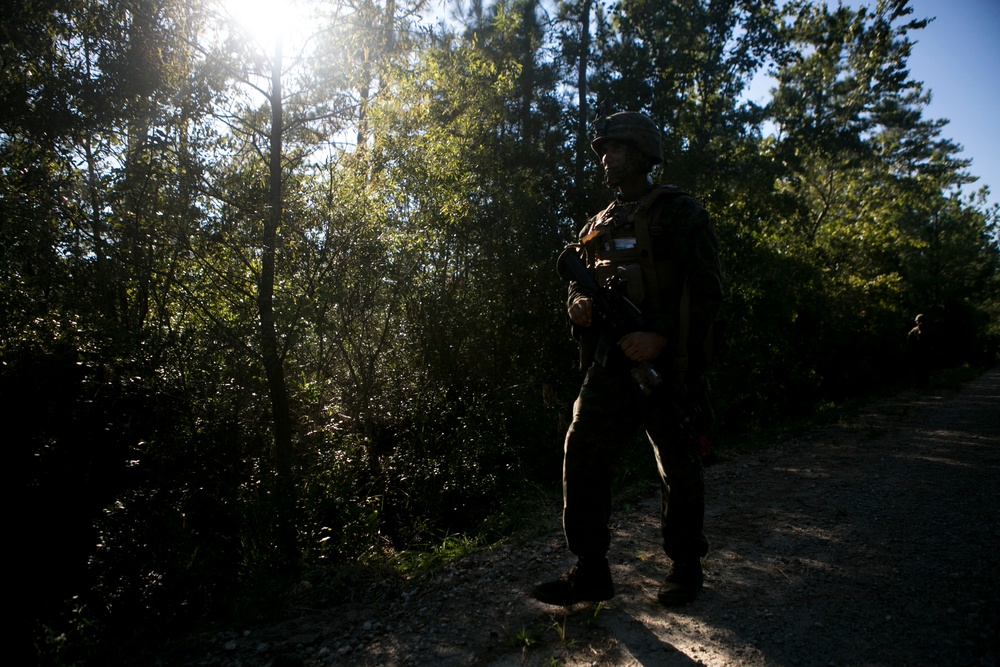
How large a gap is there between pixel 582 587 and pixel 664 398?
A: 3.19 ft

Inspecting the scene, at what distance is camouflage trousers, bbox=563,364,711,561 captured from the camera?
9.41 ft

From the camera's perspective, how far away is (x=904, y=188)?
1090 inches

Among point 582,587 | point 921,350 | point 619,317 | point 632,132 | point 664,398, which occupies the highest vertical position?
point 632,132

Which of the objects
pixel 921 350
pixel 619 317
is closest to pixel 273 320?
pixel 619 317

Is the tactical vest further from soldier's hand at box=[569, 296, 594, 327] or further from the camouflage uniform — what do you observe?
soldier's hand at box=[569, 296, 594, 327]

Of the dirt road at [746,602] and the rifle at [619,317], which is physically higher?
the rifle at [619,317]

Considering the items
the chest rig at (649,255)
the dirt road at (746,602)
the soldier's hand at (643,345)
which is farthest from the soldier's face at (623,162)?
the dirt road at (746,602)

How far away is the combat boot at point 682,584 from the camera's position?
2795 millimetres

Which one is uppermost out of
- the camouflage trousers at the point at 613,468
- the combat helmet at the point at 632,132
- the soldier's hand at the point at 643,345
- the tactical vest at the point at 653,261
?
the combat helmet at the point at 632,132

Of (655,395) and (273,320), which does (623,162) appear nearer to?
(655,395)

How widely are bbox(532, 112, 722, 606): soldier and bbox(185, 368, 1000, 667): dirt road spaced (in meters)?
0.23

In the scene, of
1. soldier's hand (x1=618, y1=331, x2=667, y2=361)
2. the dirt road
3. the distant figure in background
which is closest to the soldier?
soldier's hand (x1=618, y1=331, x2=667, y2=361)

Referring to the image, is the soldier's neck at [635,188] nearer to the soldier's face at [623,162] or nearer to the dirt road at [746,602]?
the soldier's face at [623,162]

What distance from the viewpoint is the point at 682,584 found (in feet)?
9.32
